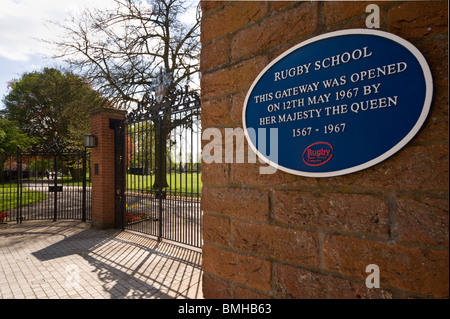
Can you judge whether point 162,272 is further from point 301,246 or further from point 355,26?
point 355,26

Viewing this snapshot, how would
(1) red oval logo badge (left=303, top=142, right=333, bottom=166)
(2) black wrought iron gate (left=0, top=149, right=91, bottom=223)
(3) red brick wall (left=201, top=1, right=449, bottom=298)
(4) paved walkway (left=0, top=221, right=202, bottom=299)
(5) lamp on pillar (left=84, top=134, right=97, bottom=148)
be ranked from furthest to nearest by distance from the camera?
(2) black wrought iron gate (left=0, top=149, right=91, bottom=223)
(5) lamp on pillar (left=84, top=134, right=97, bottom=148)
(4) paved walkway (left=0, top=221, right=202, bottom=299)
(1) red oval logo badge (left=303, top=142, right=333, bottom=166)
(3) red brick wall (left=201, top=1, right=449, bottom=298)

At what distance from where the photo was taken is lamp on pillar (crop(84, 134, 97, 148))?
7.04 meters

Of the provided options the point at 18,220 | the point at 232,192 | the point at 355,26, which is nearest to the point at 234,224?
the point at 232,192

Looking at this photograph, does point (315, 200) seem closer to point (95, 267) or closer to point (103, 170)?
point (95, 267)

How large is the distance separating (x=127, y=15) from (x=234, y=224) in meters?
14.4

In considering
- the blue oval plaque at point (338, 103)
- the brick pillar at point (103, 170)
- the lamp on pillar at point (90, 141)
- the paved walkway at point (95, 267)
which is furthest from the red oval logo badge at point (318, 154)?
the lamp on pillar at point (90, 141)

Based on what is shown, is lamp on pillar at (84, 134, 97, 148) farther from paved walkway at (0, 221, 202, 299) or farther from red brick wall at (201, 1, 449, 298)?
red brick wall at (201, 1, 449, 298)

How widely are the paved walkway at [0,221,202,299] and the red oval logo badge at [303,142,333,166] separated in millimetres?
2921

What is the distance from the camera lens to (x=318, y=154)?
1250 mm

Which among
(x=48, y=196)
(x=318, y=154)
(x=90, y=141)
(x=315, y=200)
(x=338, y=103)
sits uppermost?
(x=90, y=141)

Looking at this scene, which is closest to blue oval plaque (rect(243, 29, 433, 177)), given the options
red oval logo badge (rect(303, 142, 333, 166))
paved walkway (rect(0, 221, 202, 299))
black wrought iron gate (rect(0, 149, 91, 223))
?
red oval logo badge (rect(303, 142, 333, 166))

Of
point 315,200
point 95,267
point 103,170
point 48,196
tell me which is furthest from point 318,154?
point 48,196

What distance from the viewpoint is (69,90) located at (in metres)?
15.8

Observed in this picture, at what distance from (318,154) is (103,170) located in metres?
7.07
